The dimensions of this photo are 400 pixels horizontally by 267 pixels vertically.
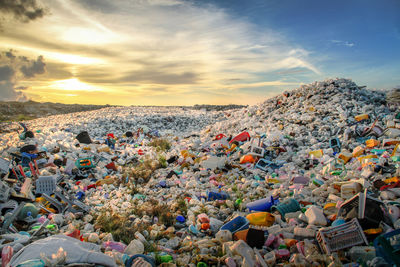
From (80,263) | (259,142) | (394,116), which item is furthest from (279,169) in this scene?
(80,263)

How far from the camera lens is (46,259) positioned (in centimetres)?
182

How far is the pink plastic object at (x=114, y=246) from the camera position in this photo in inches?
106

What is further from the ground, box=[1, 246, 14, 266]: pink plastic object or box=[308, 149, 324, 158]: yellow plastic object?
box=[308, 149, 324, 158]: yellow plastic object

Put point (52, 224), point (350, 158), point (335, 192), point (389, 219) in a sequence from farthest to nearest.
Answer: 1. point (350, 158)
2. point (335, 192)
3. point (52, 224)
4. point (389, 219)

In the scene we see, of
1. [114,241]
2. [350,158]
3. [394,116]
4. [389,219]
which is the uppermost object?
[394,116]

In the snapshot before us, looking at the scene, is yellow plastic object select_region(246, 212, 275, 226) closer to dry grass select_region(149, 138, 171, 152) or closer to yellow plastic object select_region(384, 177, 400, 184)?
yellow plastic object select_region(384, 177, 400, 184)

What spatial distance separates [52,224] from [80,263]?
5.39 ft

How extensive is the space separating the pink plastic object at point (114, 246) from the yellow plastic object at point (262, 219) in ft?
5.40

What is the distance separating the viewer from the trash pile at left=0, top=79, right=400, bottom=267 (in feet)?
7.64

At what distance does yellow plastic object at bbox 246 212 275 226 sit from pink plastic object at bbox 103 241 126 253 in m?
1.65

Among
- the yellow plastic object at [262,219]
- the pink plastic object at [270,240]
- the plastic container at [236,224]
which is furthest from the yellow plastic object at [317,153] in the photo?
the pink plastic object at [270,240]

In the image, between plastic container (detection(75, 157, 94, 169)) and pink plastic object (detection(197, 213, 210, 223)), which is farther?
plastic container (detection(75, 157, 94, 169))

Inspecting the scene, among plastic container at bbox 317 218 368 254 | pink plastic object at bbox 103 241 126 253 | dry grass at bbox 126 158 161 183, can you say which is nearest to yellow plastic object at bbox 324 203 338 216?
plastic container at bbox 317 218 368 254

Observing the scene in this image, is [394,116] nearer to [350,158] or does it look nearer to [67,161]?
[350,158]
